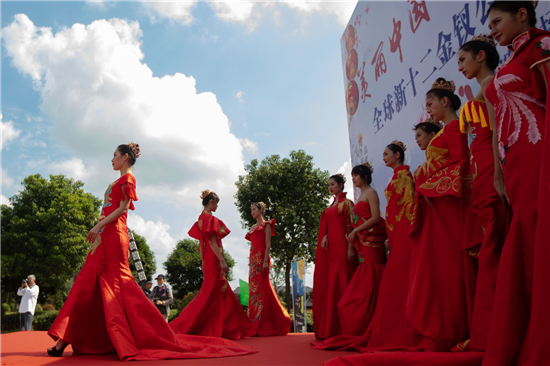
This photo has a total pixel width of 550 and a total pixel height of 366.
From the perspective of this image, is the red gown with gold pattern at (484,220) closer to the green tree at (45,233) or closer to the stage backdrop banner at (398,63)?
the stage backdrop banner at (398,63)

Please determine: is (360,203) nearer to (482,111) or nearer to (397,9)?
(482,111)

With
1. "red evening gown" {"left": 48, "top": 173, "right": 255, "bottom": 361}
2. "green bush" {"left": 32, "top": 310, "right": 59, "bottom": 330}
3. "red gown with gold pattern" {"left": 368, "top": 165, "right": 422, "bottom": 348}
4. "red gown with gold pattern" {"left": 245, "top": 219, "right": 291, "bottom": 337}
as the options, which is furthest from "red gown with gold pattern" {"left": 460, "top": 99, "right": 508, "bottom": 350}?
"green bush" {"left": 32, "top": 310, "right": 59, "bottom": 330}

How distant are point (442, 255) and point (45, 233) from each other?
20604 millimetres

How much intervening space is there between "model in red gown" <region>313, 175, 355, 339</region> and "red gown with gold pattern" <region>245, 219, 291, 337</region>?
3.28 feet

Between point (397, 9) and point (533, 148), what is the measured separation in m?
3.40

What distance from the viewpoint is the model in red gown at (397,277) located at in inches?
114

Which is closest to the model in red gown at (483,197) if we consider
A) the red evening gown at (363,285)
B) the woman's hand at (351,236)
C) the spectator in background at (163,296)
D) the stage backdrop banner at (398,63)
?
the stage backdrop banner at (398,63)

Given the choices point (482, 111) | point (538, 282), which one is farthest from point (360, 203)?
point (538, 282)

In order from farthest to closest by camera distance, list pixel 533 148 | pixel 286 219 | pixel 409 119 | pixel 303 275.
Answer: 1. pixel 286 219
2. pixel 303 275
3. pixel 409 119
4. pixel 533 148

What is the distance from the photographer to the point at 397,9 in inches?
173

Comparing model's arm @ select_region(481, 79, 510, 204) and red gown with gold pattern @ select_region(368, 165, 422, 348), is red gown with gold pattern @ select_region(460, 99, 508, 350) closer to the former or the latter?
model's arm @ select_region(481, 79, 510, 204)

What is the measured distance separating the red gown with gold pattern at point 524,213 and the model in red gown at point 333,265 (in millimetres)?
2550

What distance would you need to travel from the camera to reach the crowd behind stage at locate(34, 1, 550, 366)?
61.7 inches

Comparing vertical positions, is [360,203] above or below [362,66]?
below
